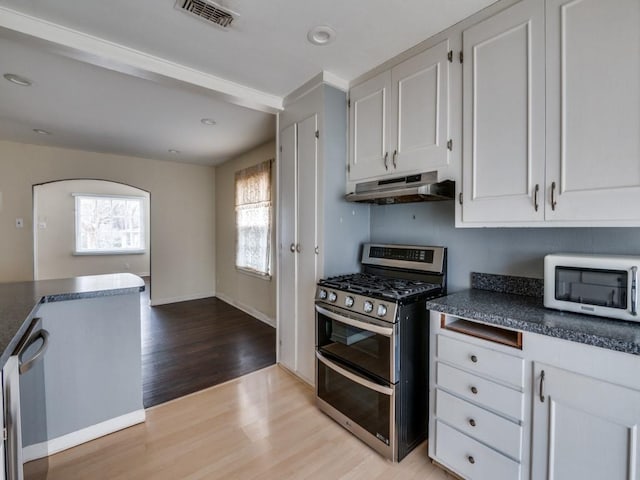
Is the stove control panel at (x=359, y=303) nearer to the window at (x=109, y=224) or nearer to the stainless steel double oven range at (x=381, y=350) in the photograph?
the stainless steel double oven range at (x=381, y=350)

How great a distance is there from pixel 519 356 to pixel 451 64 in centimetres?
159

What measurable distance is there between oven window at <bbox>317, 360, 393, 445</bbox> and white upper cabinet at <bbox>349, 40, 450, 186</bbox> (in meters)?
1.39

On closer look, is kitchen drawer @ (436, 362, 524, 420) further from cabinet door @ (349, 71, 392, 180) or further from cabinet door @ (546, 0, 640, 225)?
cabinet door @ (349, 71, 392, 180)

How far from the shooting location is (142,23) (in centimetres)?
171

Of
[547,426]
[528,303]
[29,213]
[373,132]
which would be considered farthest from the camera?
[29,213]

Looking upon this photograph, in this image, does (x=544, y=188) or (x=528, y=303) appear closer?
(x=544, y=188)

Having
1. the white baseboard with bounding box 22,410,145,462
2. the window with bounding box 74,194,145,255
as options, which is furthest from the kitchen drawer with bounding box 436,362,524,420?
the window with bounding box 74,194,145,255

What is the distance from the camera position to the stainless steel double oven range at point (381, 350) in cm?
166

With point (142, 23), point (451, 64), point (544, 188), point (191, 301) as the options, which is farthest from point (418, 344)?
point (191, 301)

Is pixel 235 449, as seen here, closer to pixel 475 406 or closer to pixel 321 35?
pixel 475 406

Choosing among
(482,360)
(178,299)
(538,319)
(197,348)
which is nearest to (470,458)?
(482,360)

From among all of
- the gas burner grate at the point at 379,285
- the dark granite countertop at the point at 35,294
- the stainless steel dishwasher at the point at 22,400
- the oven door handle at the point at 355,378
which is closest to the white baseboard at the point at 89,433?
the stainless steel dishwasher at the point at 22,400

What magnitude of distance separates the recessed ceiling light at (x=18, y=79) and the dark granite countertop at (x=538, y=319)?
332cm

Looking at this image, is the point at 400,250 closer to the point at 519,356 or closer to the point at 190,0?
the point at 519,356
